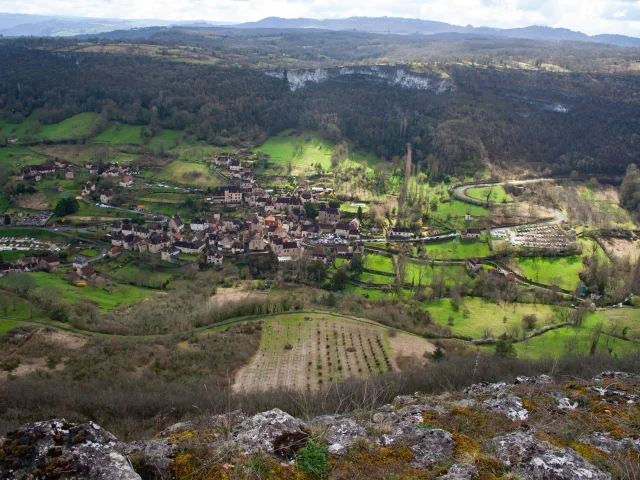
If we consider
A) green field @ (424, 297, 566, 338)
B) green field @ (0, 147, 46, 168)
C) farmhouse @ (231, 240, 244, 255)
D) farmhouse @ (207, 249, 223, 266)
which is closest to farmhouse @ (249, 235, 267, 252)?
farmhouse @ (231, 240, 244, 255)

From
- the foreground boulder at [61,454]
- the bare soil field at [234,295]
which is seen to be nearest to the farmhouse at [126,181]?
the bare soil field at [234,295]

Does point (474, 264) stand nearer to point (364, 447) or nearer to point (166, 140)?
point (364, 447)

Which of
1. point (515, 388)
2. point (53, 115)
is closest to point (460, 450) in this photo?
point (515, 388)

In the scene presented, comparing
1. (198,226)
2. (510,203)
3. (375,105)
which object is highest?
(375,105)

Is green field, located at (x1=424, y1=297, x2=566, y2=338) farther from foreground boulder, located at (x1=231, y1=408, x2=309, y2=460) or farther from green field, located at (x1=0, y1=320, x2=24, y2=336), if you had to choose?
green field, located at (x1=0, y1=320, x2=24, y2=336)

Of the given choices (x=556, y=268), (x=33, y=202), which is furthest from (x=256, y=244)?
(x=556, y=268)

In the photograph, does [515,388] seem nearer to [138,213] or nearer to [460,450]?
[460,450]
